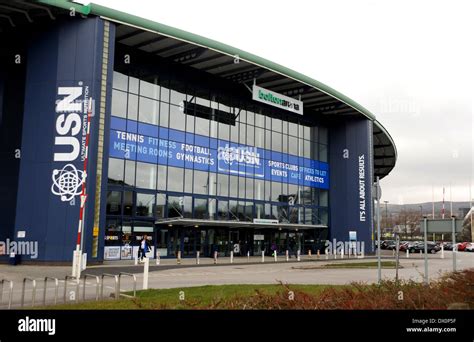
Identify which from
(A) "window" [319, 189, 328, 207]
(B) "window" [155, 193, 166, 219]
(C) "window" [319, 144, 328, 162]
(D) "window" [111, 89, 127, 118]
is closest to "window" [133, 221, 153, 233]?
(B) "window" [155, 193, 166, 219]

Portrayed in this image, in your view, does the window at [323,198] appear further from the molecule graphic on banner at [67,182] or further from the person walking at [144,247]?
the molecule graphic on banner at [67,182]

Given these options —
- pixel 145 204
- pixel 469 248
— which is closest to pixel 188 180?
pixel 145 204

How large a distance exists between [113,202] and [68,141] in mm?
5821

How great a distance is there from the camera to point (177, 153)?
118 feet

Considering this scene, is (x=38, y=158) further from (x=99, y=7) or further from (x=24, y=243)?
(x=99, y=7)

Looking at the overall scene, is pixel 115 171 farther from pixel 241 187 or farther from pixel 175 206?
pixel 241 187

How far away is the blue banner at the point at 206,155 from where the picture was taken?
32688 millimetres

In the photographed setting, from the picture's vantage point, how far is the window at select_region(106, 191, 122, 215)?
102 ft

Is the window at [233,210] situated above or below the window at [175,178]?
below

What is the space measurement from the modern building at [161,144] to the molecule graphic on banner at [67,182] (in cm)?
6

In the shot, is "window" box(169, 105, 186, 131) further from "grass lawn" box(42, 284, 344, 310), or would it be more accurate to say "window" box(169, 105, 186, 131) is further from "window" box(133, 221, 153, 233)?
"grass lawn" box(42, 284, 344, 310)

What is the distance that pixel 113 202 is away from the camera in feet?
103

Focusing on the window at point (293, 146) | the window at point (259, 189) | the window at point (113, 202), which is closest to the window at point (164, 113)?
the window at point (113, 202)

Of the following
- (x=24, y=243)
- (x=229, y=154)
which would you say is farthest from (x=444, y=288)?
(x=229, y=154)
